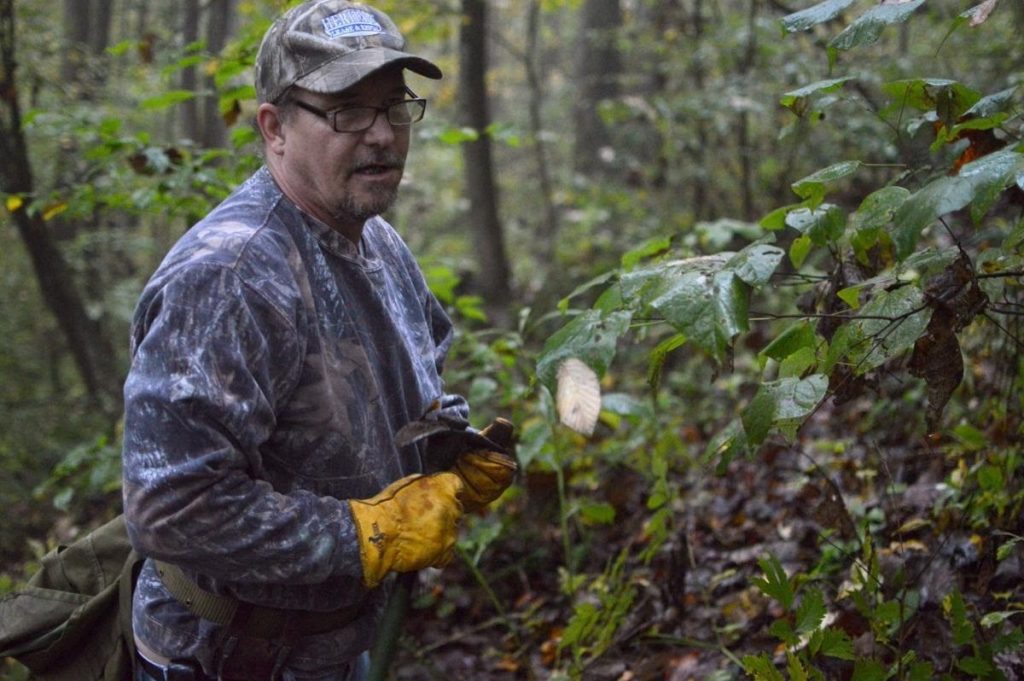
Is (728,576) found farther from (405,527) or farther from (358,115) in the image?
(358,115)

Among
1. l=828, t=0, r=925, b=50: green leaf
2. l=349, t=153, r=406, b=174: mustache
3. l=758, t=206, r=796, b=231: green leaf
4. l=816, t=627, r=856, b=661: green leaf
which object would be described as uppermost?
l=828, t=0, r=925, b=50: green leaf

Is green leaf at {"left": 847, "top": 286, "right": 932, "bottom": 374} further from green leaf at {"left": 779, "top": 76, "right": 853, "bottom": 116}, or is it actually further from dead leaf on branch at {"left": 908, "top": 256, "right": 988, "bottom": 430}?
green leaf at {"left": 779, "top": 76, "right": 853, "bottom": 116}

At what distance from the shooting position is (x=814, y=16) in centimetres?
218

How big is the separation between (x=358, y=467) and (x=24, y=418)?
23.7ft

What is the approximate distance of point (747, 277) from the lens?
6.50ft

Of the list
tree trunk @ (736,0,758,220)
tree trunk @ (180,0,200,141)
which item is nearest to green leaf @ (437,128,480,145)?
tree trunk @ (736,0,758,220)

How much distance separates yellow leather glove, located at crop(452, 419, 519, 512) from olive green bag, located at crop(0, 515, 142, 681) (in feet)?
3.12

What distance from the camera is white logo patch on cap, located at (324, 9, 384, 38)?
247cm

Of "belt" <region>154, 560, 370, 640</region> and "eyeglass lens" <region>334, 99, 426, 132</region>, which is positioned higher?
"eyeglass lens" <region>334, 99, 426, 132</region>

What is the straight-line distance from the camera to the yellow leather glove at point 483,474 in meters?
2.68

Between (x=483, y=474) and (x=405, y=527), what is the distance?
0.40 m

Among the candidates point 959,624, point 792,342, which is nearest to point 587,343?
point 792,342

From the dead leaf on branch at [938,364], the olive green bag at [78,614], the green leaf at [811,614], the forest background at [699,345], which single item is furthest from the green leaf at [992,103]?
the olive green bag at [78,614]

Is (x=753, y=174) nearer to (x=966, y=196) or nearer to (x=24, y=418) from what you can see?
(x=24, y=418)
